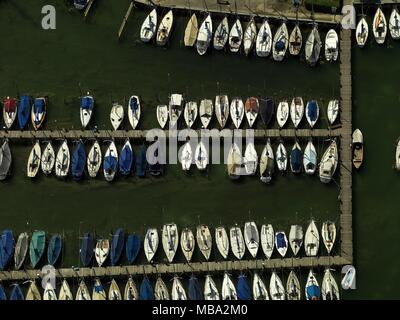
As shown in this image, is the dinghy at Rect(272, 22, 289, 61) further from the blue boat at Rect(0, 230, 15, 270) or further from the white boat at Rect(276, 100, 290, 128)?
the blue boat at Rect(0, 230, 15, 270)

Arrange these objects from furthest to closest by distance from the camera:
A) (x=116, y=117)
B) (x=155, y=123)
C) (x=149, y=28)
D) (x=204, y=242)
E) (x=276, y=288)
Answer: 1. (x=149, y=28)
2. (x=155, y=123)
3. (x=116, y=117)
4. (x=204, y=242)
5. (x=276, y=288)

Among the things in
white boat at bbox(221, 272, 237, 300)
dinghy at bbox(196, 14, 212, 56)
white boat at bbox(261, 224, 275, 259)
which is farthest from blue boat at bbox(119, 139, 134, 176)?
white boat at bbox(261, 224, 275, 259)

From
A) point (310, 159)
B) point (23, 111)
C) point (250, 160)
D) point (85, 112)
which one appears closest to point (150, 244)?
point (250, 160)

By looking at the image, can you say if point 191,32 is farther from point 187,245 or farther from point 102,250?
point 102,250

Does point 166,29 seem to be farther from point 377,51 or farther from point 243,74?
point 377,51

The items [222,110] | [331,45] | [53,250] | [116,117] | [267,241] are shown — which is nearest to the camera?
[53,250]

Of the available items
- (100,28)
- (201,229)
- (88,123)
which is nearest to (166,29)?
(100,28)
